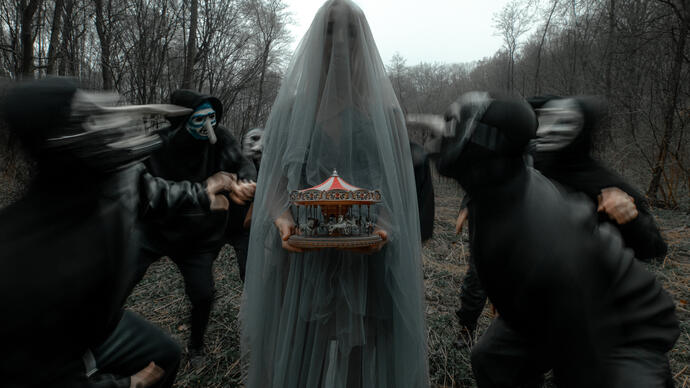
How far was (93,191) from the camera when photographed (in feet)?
4.26

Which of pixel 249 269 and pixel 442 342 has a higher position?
pixel 249 269

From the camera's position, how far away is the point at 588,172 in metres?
1.67

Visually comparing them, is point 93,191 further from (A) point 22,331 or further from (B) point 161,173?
(B) point 161,173

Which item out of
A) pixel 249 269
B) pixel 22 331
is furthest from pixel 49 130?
pixel 249 269

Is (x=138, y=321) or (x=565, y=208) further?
(x=138, y=321)

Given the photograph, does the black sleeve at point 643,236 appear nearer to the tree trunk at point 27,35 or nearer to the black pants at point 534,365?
the black pants at point 534,365

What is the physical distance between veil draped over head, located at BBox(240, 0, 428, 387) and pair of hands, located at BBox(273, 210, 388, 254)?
0.06m

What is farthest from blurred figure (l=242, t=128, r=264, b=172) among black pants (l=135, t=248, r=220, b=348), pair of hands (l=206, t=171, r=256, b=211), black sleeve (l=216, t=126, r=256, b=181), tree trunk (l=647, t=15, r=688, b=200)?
tree trunk (l=647, t=15, r=688, b=200)

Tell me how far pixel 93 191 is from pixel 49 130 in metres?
0.24

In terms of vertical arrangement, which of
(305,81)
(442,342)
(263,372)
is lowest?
(442,342)

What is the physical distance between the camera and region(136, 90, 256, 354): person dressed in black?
2.84m

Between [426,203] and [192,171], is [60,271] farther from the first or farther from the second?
[192,171]

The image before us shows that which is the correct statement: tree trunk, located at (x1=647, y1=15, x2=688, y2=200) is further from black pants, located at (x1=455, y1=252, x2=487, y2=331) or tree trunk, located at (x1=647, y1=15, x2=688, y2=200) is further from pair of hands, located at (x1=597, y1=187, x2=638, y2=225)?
pair of hands, located at (x1=597, y1=187, x2=638, y2=225)

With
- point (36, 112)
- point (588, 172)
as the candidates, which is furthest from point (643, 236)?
point (36, 112)
